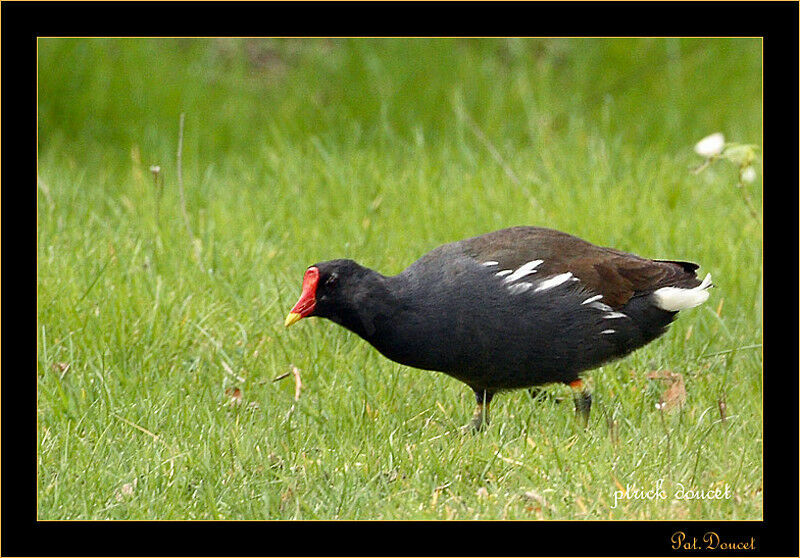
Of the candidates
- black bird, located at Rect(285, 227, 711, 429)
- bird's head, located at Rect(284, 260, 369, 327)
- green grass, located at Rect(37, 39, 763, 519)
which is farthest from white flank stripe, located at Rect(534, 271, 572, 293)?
bird's head, located at Rect(284, 260, 369, 327)

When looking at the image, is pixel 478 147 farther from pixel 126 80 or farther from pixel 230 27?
pixel 230 27

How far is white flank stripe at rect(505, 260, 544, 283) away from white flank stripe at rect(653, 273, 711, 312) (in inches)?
21.2

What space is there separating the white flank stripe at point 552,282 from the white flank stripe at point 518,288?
0.05 metres

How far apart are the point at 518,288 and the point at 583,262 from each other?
38 cm

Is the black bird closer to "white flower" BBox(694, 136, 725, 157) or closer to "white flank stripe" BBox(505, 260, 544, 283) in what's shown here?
"white flank stripe" BBox(505, 260, 544, 283)

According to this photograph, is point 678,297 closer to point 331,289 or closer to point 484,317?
point 484,317

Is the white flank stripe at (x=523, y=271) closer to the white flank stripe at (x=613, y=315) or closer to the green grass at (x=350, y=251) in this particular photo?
the white flank stripe at (x=613, y=315)

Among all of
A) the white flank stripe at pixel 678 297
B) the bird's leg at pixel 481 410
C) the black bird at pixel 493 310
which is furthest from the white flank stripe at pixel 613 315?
the bird's leg at pixel 481 410

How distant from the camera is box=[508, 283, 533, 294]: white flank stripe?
13.2ft

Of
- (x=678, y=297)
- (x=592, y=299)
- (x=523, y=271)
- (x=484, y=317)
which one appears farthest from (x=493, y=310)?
(x=678, y=297)

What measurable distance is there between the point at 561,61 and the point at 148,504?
6.01m

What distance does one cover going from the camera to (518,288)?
402cm

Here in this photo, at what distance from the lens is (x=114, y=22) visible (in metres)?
4.30

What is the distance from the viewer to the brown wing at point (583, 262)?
13.6ft
